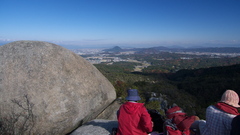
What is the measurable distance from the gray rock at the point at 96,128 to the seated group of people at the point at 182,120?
104 cm

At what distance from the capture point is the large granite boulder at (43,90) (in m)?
4.37

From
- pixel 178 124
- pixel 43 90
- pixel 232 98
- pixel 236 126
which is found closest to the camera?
pixel 236 126

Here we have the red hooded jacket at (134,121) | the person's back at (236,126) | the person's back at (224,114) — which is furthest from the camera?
the red hooded jacket at (134,121)

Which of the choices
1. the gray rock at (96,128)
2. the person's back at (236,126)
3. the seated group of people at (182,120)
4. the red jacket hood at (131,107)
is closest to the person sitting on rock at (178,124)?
the seated group of people at (182,120)

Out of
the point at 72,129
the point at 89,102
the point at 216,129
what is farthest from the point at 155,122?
the point at 72,129

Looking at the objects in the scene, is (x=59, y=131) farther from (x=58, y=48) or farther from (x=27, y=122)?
(x=58, y=48)

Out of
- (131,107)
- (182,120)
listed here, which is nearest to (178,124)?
(182,120)

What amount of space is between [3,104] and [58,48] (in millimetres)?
2459

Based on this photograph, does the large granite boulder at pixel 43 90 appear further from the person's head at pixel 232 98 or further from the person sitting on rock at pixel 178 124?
the person's head at pixel 232 98

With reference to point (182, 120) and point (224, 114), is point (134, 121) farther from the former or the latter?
Result: point (224, 114)

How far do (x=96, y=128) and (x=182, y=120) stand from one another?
2.70 meters

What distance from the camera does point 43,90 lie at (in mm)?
4609

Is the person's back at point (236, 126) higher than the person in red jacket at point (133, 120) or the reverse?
higher

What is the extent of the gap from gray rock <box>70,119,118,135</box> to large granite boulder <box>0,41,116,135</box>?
0.92 feet
